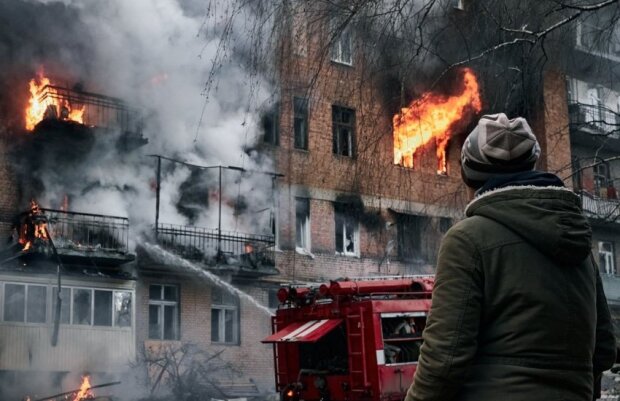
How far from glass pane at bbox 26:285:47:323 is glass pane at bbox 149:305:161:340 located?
114 inches

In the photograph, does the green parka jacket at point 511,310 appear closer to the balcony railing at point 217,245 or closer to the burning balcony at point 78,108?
the burning balcony at point 78,108

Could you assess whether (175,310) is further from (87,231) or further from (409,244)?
(409,244)

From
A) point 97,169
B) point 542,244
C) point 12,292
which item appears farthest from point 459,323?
point 97,169

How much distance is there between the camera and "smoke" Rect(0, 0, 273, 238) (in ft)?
71.2

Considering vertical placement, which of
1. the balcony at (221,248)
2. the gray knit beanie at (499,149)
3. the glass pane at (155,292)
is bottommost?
the gray knit beanie at (499,149)

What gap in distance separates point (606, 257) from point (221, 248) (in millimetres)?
15931

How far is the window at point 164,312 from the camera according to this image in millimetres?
22547

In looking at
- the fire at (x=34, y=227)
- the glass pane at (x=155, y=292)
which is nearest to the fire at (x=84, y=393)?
the glass pane at (x=155, y=292)

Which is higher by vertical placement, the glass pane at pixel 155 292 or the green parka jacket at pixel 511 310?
the glass pane at pixel 155 292

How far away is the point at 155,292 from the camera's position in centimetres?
2273

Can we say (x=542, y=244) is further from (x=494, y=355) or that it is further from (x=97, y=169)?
(x=97, y=169)

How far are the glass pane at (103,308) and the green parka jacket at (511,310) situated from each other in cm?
1934

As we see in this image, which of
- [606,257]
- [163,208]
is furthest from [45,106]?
[606,257]

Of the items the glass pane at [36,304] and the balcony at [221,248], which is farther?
the balcony at [221,248]
